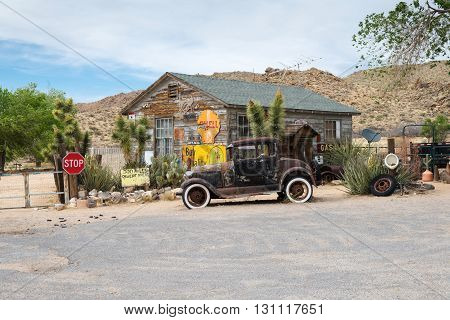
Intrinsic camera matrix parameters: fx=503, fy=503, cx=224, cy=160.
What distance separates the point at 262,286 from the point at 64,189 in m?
11.5

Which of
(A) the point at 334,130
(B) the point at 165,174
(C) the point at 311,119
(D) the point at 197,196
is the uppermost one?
(C) the point at 311,119

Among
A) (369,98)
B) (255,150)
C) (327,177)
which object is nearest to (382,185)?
(255,150)

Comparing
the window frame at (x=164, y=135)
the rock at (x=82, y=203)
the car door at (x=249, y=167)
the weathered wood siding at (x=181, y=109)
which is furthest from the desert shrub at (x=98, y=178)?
the window frame at (x=164, y=135)

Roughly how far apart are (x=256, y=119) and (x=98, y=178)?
6.76 m

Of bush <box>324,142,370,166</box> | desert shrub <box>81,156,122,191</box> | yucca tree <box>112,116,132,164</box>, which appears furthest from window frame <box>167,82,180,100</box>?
bush <box>324,142,370,166</box>

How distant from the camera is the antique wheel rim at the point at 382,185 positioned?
14.7 meters

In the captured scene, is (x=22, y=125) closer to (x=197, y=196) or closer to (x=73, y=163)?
(x=73, y=163)

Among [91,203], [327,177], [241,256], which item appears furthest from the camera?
[327,177]

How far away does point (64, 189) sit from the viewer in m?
15.8

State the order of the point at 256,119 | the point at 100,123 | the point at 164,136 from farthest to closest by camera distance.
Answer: the point at 100,123 < the point at 164,136 < the point at 256,119

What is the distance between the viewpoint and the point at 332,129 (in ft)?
84.4

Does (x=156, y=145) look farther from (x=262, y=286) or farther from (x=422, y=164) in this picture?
(x=262, y=286)

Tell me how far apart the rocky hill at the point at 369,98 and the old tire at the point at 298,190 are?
44361 millimetres

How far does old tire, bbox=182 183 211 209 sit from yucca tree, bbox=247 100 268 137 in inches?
275
